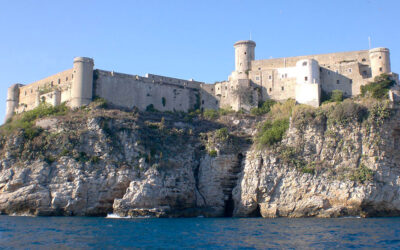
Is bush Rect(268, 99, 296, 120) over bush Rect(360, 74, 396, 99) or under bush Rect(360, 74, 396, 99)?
under

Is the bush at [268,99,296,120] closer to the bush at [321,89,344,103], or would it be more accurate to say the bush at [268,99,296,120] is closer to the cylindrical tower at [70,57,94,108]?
the bush at [321,89,344,103]

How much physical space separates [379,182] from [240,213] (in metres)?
11.2

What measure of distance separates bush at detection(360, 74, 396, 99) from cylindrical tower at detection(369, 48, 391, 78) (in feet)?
5.71

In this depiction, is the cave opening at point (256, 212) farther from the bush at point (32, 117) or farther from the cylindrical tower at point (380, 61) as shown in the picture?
the bush at point (32, 117)

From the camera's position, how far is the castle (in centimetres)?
4916

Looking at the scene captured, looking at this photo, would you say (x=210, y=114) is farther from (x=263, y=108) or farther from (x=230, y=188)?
(x=230, y=188)

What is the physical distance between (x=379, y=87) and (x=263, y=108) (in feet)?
37.4

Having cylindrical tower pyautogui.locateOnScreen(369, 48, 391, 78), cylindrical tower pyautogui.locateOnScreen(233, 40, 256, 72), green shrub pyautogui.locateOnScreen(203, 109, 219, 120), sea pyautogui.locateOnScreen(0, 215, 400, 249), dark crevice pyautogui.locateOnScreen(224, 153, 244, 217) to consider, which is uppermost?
cylindrical tower pyautogui.locateOnScreen(233, 40, 256, 72)

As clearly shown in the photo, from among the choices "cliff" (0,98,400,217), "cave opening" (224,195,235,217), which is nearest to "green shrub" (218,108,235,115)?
"cliff" (0,98,400,217)

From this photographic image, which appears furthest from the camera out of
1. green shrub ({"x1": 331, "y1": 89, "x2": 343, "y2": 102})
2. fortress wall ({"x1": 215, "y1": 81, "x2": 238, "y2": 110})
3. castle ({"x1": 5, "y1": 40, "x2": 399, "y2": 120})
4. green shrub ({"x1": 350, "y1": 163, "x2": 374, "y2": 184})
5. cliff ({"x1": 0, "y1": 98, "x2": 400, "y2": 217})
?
fortress wall ({"x1": 215, "y1": 81, "x2": 238, "y2": 110})

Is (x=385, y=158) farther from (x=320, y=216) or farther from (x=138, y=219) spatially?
(x=138, y=219)

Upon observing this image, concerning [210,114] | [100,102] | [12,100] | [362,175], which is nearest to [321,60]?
[210,114]

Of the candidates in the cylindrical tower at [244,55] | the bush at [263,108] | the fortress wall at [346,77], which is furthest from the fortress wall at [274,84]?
the fortress wall at [346,77]

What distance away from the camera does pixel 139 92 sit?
5131 centimetres
